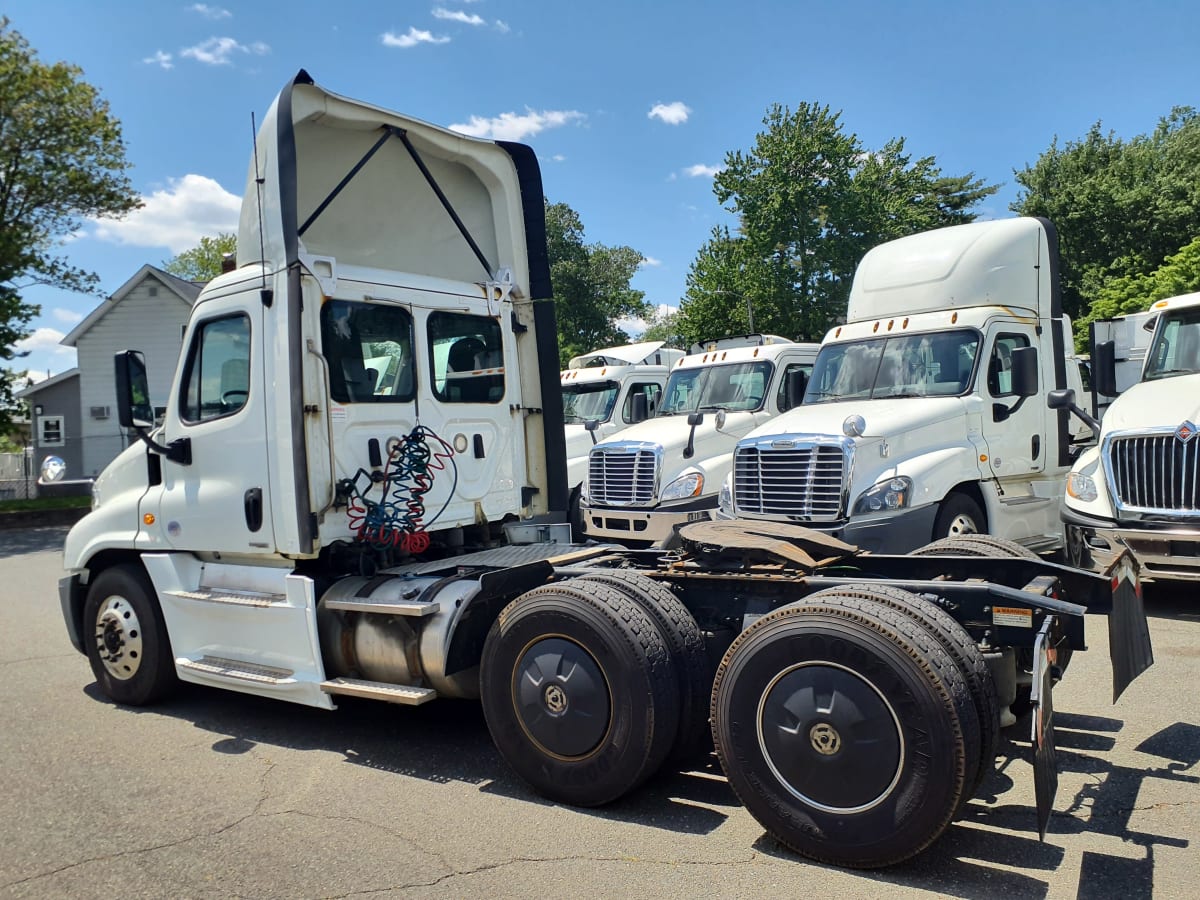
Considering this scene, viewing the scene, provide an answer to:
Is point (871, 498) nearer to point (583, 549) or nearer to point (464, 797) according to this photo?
point (583, 549)

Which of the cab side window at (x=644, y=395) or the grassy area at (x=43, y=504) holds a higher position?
the cab side window at (x=644, y=395)

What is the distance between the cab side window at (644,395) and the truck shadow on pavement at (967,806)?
7806 millimetres

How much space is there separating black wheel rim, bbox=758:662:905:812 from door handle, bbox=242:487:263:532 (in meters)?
3.25

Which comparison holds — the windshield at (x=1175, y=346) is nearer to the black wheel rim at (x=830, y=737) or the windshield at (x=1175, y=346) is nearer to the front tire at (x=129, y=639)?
the black wheel rim at (x=830, y=737)

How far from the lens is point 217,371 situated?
233 inches

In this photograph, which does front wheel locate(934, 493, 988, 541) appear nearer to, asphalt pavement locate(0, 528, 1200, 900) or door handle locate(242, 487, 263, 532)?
asphalt pavement locate(0, 528, 1200, 900)

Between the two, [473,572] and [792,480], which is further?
[792,480]

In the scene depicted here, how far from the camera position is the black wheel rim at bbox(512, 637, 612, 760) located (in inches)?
171

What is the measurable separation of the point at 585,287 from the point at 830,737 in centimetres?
5242

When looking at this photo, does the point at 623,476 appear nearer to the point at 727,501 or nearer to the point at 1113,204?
the point at 727,501

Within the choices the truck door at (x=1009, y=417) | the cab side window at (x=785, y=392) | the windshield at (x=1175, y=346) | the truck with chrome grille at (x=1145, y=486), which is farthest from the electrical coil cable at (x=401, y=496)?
the windshield at (x=1175, y=346)

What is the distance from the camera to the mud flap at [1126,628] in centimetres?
409

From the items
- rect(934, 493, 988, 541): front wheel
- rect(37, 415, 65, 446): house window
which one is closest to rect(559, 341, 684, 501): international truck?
rect(934, 493, 988, 541): front wheel

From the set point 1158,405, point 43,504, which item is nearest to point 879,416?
point 1158,405
